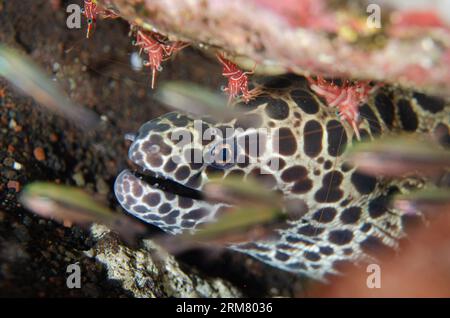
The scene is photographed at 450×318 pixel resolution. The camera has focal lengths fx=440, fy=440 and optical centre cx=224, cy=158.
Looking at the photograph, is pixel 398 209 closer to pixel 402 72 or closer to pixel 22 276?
pixel 402 72

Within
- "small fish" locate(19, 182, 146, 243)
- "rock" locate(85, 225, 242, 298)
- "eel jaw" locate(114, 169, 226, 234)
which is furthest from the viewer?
"eel jaw" locate(114, 169, 226, 234)

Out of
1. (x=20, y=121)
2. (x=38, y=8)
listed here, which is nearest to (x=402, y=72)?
(x=20, y=121)

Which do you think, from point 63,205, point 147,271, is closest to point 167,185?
point 147,271

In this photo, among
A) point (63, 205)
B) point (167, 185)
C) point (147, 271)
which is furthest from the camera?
point (167, 185)

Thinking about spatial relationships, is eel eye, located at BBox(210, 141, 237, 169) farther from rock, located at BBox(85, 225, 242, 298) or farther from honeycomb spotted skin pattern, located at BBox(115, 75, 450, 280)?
rock, located at BBox(85, 225, 242, 298)

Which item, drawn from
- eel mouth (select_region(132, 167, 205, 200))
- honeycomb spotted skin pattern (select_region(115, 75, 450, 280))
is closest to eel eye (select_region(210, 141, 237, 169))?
honeycomb spotted skin pattern (select_region(115, 75, 450, 280))

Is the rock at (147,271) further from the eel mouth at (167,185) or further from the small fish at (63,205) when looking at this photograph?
the eel mouth at (167,185)

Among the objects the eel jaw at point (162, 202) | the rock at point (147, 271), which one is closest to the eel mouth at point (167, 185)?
the eel jaw at point (162, 202)

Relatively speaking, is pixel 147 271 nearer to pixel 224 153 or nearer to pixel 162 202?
pixel 162 202
